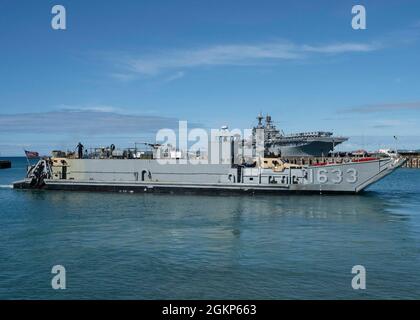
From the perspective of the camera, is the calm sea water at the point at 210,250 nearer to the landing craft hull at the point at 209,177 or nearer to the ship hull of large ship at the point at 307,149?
the landing craft hull at the point at 209,177

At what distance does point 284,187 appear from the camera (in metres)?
45.3

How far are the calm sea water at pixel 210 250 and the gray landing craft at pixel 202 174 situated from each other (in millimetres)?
7390

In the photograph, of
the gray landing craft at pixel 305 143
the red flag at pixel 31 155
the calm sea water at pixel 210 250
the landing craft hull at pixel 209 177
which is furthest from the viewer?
the gray landing craft at pixel 305 143

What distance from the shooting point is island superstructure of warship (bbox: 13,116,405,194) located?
4503 cm

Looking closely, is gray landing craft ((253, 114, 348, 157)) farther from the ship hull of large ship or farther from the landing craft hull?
the landing craft hull

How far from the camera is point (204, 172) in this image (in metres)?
48.6

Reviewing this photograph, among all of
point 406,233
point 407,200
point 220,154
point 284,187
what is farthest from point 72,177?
point 406,233

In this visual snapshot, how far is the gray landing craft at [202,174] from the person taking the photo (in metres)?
45.0

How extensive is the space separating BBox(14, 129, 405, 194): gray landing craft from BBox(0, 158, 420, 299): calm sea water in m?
7.39

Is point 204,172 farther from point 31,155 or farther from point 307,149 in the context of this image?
point 307,149

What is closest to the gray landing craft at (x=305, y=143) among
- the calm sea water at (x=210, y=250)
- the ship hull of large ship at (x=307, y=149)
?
the ship hull of large ship at (x=307, y=149)

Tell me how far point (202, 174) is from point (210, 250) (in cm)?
2754

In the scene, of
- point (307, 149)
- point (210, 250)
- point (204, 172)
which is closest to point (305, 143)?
point (307, 149)

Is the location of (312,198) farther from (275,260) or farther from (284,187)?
(275,260)
